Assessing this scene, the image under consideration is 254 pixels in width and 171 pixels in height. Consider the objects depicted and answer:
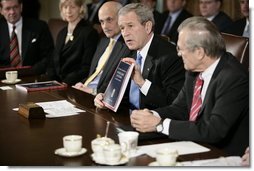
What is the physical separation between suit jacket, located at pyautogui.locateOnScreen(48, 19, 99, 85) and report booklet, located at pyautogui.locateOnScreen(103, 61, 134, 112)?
5.14 ft

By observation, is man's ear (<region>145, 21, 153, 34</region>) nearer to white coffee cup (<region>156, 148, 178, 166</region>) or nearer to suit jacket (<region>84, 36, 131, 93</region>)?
suit jacket (<region>84, 36, 131, 93</region>)

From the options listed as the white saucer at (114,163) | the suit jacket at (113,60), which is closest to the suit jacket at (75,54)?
the suit jacket at (113,60)

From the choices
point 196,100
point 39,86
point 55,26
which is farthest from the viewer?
point 55,26

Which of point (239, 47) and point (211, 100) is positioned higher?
point (239, 47)

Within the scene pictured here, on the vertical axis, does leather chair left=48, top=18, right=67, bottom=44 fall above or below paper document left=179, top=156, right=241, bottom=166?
above

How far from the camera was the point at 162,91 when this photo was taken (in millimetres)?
3309

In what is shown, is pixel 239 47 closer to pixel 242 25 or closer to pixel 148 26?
pixel 148 26

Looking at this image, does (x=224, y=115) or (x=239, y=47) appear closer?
(x=224, y=115)

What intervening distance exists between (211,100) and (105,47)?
173 cm

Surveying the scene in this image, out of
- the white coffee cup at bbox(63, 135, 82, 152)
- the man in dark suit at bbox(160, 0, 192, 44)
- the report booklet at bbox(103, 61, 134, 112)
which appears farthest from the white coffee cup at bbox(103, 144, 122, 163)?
the man in dark suit at bbox(160, 0, 192, 44)

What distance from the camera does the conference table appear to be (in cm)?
229

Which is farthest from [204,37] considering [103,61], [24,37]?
[24,37]

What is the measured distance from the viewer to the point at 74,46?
472cm

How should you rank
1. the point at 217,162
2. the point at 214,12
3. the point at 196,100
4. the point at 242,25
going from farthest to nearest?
the point at 214,12 < the point at 242,25 < the point at 196,100 < the point at 217,162
